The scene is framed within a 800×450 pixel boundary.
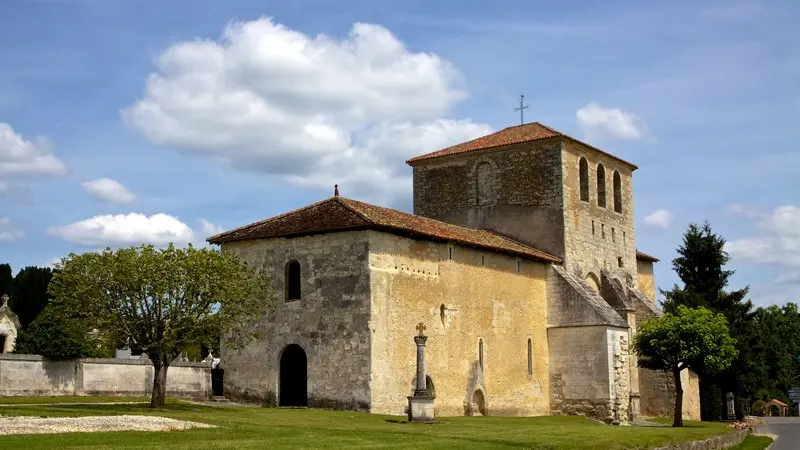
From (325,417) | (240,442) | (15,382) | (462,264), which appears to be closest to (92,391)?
(15,382)

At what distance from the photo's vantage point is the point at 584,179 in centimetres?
3766

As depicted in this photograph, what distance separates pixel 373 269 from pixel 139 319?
7078 millimetres

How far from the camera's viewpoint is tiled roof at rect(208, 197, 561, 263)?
26844mm

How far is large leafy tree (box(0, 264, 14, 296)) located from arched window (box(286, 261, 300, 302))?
30130 mm

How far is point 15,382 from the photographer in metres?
26.8

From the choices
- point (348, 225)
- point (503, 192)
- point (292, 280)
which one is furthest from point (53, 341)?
point (503, 192)

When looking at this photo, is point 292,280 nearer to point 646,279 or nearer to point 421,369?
point 421,369

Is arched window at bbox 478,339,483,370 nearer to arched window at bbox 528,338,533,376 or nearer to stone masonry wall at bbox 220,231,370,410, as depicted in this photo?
arched window at bbox 528,338,533,376

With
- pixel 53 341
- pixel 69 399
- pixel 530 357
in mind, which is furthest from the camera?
pixel 530 357

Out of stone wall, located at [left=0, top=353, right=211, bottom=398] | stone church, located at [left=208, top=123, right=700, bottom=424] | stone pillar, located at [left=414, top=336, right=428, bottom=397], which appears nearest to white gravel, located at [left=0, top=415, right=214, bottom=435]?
stone pillar, located at [left=414, top=336, right=428, bottom=397]

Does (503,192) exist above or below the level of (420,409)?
above

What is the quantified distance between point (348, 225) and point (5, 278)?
33850 millimetres

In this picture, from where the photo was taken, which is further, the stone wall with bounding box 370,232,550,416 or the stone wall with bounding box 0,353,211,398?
the stone wall with bounding box 0,353,211,398

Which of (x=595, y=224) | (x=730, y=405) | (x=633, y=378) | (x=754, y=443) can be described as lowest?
(x=730, y=405)
